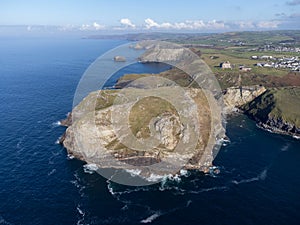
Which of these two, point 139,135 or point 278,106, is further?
point 278,106

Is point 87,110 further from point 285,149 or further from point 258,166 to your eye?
point 285,149

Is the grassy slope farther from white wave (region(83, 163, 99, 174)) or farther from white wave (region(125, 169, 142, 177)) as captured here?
white wave (region(83, 163, 99, 174))

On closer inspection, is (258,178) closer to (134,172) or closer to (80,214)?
(134,172)

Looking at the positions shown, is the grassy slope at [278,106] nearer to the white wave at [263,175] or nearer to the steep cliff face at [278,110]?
the steep cliff face at [278,110]

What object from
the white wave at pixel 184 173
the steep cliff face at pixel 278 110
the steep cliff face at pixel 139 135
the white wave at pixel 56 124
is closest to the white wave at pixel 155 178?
the steep cliff face at pixel 139 135

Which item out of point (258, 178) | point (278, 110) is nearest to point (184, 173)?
point (258, 178)
